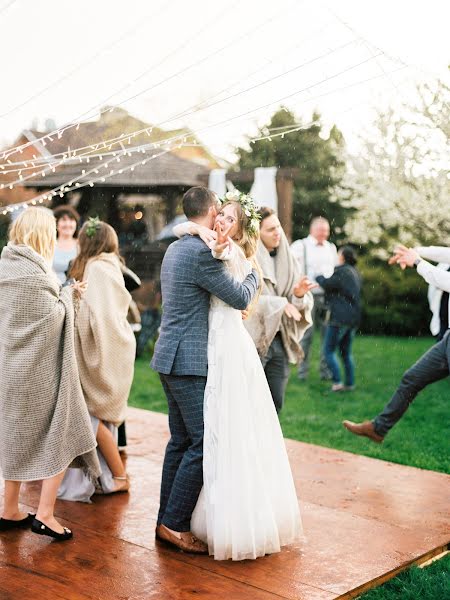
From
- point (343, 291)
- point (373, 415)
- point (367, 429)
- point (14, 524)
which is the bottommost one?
point (373, 415)

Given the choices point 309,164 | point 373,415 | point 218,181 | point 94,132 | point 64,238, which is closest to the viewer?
point 94,132

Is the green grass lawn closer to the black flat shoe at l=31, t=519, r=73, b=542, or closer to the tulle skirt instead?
the tulle skirt

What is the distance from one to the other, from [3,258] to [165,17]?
1.65 m

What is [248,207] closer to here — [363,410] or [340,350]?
[363,410]

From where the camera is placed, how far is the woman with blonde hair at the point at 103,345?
4902 millimetres

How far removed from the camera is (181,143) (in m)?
4.95

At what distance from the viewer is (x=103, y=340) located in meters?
4.94

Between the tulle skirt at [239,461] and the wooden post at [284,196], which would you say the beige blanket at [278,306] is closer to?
the tulle skirt at [239,461]

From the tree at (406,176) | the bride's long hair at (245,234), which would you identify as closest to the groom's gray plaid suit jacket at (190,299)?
the bride's long hair at (245,234)

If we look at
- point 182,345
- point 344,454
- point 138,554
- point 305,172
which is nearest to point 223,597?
point 138,554

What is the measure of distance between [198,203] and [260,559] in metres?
1.73

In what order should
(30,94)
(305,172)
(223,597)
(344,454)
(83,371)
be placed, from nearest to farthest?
(223,597) < (30,94) < (83,371) < (344,454) < (305,172)

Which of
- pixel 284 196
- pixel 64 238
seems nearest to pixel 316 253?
pixel 64 238

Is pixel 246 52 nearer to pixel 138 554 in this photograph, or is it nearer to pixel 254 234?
pixel 254 234
